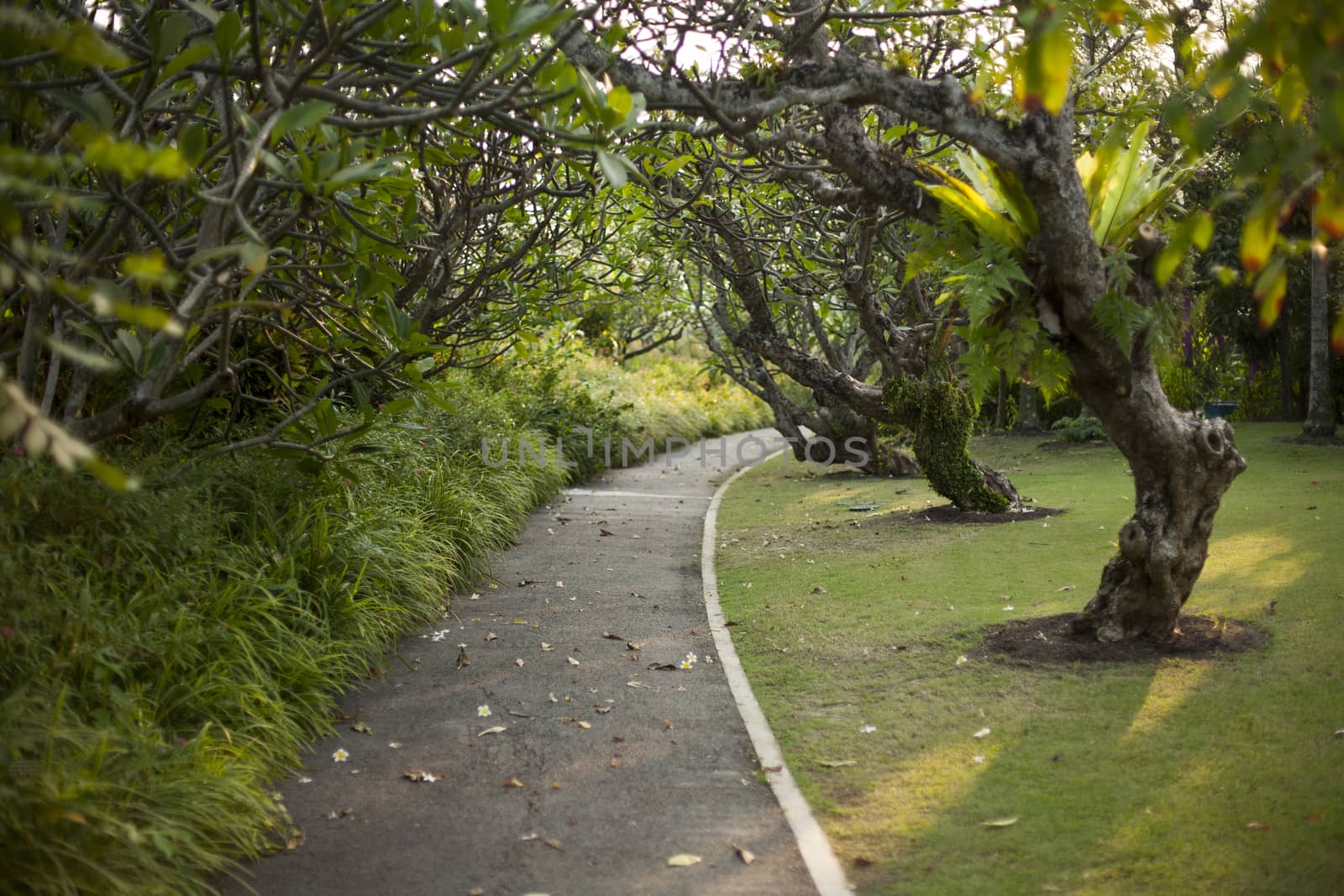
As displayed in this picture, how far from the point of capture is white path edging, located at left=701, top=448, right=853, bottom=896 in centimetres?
402

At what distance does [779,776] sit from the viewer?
16.4 ft

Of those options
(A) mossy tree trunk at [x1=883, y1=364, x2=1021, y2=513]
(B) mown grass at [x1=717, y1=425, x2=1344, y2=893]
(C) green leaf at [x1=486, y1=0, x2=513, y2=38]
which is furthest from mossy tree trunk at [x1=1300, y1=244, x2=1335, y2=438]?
(C) green leaf at [x1=486, y1=0, x2=513, y2=38]

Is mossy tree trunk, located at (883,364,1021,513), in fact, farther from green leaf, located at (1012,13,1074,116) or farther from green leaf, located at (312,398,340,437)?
green leaf, located at (1012,13,1074,116)

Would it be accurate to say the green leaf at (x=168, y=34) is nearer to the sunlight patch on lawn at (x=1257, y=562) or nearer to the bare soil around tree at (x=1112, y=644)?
the bare soil around tree at (x=1112, y=644)

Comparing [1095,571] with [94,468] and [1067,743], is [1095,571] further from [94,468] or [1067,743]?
[94,468]

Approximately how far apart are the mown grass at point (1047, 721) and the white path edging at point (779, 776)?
0.08 meters

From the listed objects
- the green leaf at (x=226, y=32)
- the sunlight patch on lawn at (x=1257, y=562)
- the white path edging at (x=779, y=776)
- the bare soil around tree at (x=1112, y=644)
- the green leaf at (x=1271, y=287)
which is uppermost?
Answer: the green leaf at (x=226, y=32)

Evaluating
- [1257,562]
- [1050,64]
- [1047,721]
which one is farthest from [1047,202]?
[1257,562]

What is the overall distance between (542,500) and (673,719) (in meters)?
8.43

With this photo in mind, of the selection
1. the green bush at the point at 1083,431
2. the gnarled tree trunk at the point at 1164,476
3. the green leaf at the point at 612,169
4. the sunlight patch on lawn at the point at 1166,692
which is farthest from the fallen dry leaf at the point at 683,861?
the green bush at the point at 1083,431

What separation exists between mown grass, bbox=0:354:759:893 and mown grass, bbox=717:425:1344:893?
2.41m

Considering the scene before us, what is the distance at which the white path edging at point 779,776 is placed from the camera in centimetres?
402

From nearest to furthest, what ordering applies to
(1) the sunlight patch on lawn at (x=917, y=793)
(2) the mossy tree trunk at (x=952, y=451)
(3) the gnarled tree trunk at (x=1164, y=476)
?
(1) the sunlight patch on lawn at (x=917, y=793) < (3) the gnarled tree trunk at (x=1164, y=476) < (2) the mossy tree trunk at (x=952, y=451)

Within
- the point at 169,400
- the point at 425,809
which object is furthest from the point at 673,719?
the point at 169,400
